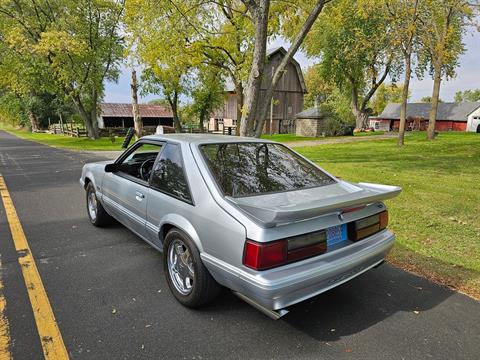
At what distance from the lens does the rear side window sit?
312cm

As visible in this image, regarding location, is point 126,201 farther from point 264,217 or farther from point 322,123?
point 322,123

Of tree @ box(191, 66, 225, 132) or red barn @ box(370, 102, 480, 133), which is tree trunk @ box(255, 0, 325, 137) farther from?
red barn @ box(370, 102, 480, 133)

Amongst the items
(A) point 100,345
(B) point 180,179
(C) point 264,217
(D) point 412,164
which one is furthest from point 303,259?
(D) point 412,164

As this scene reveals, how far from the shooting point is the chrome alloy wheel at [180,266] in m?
3.10

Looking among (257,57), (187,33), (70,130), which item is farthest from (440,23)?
(70,130)

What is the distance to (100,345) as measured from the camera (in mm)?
2529

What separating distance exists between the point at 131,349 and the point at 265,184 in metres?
1.78

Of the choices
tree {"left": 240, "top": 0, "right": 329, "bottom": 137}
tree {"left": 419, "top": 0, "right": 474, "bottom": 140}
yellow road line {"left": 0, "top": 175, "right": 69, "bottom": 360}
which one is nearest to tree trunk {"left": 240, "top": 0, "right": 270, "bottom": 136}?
tree {"left": 240, "top": 0, "right": 329, "bottom": 137}

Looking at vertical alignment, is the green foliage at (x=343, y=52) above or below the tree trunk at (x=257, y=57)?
above

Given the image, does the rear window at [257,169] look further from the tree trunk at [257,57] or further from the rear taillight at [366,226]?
the tree trunk at [257,57]

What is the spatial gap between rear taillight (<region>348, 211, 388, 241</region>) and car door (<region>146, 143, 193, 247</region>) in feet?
4.76

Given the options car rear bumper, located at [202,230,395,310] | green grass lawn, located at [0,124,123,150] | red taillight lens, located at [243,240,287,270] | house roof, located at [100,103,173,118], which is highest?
house roof, located at [100,103,173,118]

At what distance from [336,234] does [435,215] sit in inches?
164

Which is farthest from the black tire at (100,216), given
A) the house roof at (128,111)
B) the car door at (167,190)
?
the house roof at (128,111)
